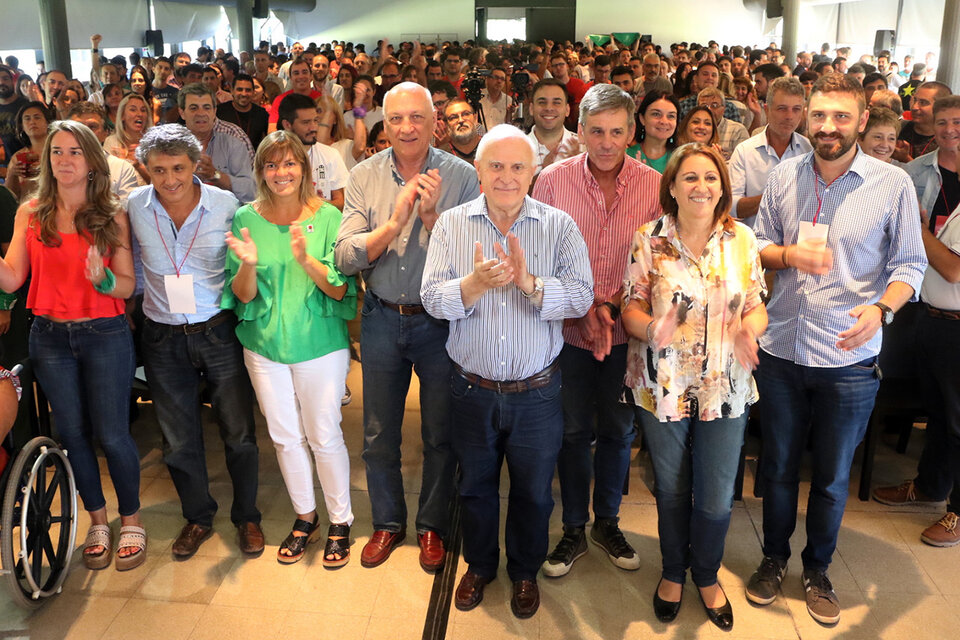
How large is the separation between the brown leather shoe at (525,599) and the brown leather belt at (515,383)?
736 millimetres

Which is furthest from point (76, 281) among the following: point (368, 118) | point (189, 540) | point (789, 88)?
point (368, 118)

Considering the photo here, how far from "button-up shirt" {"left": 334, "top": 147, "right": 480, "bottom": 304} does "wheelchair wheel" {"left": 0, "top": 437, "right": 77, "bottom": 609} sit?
1.18 m

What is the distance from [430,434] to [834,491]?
134cm

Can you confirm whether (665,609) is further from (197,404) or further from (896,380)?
(197,404)

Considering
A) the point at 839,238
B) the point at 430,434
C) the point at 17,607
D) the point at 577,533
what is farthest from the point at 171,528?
the point at 839,238

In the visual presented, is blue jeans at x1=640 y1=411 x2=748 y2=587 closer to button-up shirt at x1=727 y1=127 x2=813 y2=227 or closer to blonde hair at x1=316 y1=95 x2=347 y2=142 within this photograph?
button-up shirt at x1=727 y1=127 x2=813 y2=227

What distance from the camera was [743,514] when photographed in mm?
3191

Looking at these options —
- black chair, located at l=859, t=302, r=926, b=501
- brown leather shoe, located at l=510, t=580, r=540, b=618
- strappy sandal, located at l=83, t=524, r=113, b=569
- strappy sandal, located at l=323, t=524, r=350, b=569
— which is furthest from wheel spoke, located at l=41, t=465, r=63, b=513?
black chair, located at l=859, t=302, r=926, b=501

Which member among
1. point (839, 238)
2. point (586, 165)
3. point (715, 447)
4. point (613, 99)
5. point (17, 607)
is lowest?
point (17, 607)

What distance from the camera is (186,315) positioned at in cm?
271

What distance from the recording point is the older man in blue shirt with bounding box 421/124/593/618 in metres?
2.23

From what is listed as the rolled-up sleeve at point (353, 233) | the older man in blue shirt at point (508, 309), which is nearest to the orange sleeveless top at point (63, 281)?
the rolled-up sleeve at point (353, 233)

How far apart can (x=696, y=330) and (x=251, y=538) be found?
1.83m

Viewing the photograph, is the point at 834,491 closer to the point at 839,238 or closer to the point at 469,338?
the point at 839,238
